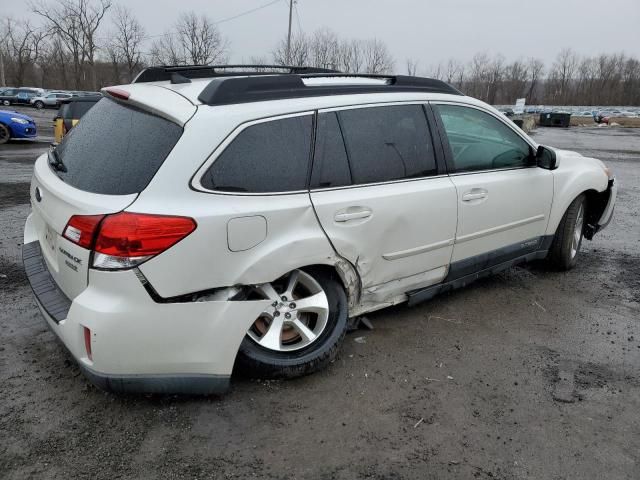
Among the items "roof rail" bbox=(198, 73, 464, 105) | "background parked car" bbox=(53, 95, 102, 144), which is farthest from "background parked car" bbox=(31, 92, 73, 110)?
"roof rail" bbox=(198, 73, 464, 105)

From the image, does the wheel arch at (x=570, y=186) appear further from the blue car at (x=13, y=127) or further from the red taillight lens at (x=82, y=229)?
the blue car at (x=13, y=127)

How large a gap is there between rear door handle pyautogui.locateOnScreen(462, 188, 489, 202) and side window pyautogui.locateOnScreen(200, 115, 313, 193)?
1.33m

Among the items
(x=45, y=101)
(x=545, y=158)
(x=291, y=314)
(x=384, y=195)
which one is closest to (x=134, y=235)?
(x=291, y=314)

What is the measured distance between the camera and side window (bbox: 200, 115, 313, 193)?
8.75 ft

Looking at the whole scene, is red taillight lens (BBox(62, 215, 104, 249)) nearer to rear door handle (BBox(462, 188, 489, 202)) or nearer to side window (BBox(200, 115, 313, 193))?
side window (BBox(200, 115, 313, 193))

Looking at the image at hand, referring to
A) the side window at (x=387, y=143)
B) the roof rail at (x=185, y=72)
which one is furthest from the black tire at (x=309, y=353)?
the roof rail at (x=185, y=72)

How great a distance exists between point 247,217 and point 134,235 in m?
0.56

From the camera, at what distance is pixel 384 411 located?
9.27 ft

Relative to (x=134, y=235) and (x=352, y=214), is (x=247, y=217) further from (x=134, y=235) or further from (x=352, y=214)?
(x=352, y=214)

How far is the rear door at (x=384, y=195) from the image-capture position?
3.06 metres

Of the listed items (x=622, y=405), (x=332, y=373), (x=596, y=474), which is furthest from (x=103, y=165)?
(x=622, y=405)

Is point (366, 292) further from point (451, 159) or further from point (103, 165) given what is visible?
point (103, 165)

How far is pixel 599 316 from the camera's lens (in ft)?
13.7

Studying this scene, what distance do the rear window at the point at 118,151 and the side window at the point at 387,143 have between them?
111 cm
